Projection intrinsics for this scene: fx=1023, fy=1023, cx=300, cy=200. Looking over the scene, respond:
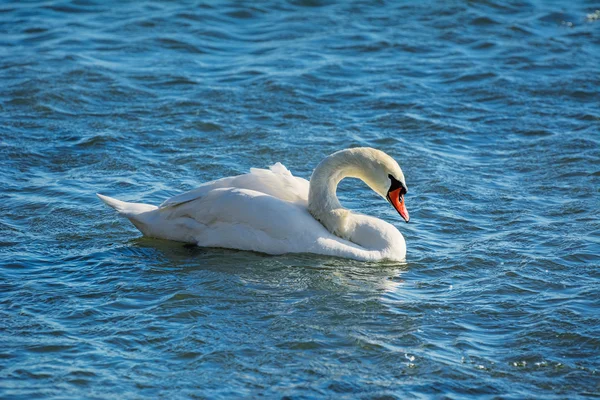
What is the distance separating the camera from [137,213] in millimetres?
8461

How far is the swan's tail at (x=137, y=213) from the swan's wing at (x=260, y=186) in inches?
5.5

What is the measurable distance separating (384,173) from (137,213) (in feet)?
6.77

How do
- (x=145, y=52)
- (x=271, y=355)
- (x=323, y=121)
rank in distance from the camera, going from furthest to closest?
(x=145, y=52) → (x=323, y=121) → (x=271, y=355)

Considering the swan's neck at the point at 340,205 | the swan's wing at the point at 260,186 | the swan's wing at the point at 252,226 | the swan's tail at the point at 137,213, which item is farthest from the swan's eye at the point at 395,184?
the swan's tail at the point at 137,213

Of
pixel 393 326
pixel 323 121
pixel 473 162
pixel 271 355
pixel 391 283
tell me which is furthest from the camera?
pixel 323 121

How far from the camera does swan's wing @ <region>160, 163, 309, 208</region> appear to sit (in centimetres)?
846

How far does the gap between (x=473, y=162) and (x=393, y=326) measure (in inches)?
167

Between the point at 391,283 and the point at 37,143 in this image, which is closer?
the point at 391,283

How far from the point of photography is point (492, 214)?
368 inches

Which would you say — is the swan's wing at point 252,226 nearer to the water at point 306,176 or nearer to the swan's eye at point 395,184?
the water at point 306,176

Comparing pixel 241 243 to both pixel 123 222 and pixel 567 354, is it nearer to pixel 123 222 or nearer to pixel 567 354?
pixel 123 222

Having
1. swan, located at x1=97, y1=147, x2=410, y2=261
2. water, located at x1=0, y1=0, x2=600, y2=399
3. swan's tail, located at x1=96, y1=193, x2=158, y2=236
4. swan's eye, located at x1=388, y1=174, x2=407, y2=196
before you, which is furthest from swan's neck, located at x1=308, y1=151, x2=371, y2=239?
swan's tail, located at x1=96, y1=193, x2=158, y2=236

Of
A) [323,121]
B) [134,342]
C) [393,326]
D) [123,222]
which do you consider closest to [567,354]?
[393,326]

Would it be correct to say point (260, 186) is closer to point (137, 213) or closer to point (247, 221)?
point (247, 221)
